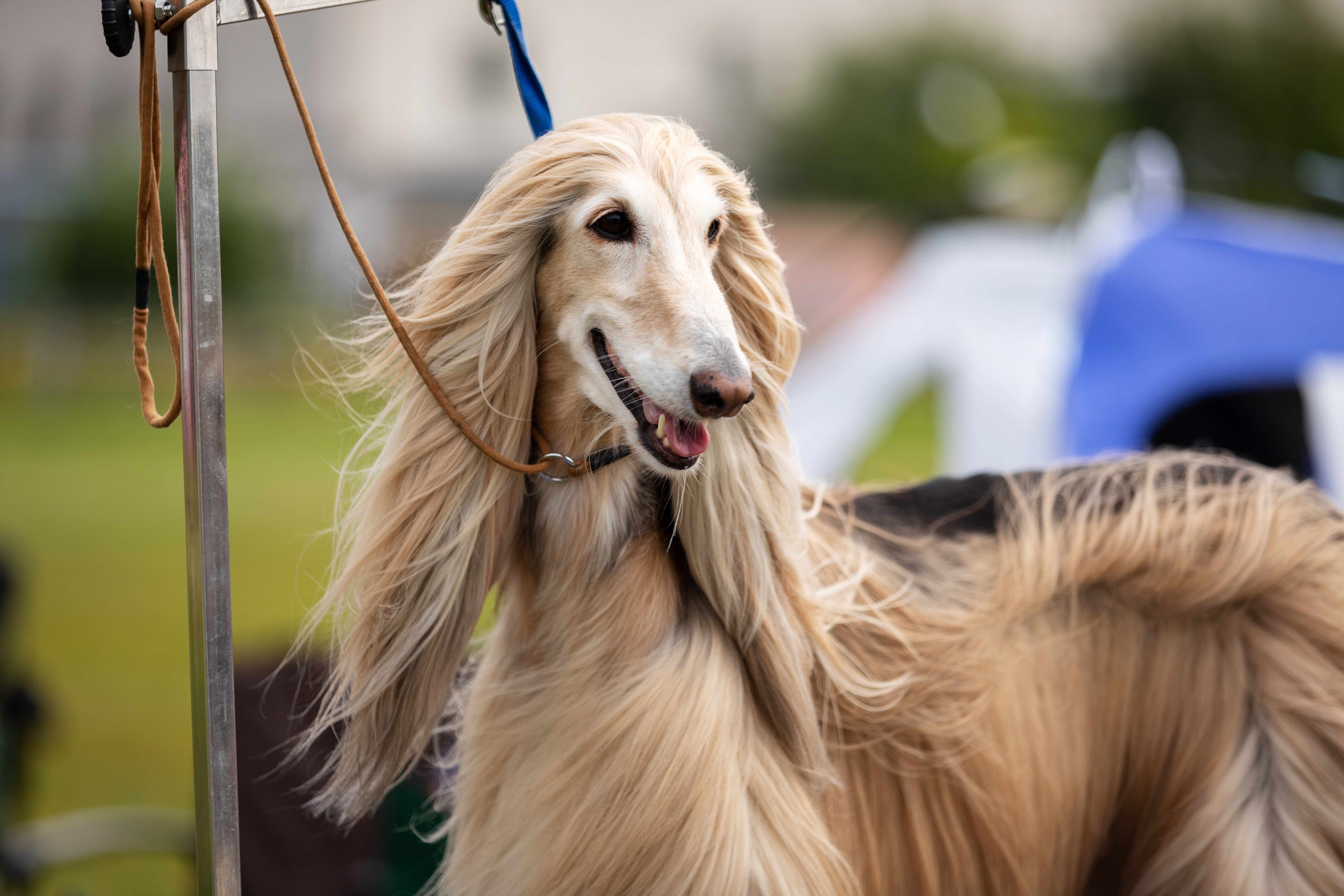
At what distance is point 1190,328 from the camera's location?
4.73 m

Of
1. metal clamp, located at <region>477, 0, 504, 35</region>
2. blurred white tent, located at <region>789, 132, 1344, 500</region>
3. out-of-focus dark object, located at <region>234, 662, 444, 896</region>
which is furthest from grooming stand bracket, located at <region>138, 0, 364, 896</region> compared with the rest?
blurred white tent, located at <region>789, 132, 1344, 500</region>

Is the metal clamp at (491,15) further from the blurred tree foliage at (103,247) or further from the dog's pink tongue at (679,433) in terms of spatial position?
the blurred tree foliage at (103,247)

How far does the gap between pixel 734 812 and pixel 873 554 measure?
2.00 ft

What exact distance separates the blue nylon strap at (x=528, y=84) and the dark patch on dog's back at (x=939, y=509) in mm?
949

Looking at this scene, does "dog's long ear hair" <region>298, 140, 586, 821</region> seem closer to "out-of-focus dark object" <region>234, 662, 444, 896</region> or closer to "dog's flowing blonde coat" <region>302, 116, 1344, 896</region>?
"dog's flowing blonde coat" <region>302, 116, 1344, 896</region>

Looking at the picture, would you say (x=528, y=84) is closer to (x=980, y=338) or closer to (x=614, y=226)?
(x=614, y=226)

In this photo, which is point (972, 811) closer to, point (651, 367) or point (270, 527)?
point (651, 367)

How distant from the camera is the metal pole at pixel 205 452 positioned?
5.03 feet

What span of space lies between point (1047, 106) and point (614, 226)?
37081 mm

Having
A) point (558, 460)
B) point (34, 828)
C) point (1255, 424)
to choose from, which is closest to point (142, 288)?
point (558, 460)

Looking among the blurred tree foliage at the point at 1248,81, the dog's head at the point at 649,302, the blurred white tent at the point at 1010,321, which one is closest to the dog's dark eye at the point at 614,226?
the dog's head at the point at 649,302

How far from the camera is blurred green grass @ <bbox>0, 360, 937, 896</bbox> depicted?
5004 mm

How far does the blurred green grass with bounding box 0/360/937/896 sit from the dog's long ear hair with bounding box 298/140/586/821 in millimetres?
168

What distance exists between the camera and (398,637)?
1.79m
